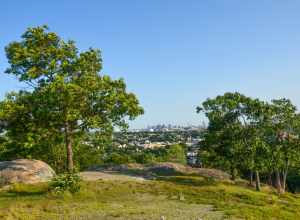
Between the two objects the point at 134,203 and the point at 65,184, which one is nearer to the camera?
the point at 134,203

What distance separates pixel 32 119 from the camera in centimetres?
3753

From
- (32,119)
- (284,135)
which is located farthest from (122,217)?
(284,135)

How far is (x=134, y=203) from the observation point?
28219mm

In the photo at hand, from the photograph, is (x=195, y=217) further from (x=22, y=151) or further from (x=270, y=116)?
(x=22, y=151)

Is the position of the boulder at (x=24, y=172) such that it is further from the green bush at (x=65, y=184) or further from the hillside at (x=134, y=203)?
the green bush at (x=65, y=184)

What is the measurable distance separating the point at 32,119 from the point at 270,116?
87.3 feet

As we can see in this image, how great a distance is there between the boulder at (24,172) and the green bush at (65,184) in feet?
13.7

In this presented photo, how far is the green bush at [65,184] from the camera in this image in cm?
3055

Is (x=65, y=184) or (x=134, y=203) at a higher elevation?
(x=65, y=184)

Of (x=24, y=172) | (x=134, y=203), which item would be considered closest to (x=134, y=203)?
(x=134, y=203)

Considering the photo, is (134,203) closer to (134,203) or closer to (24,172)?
(134,203)

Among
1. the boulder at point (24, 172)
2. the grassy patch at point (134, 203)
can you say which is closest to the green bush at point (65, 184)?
the grassy patch at point (134, 203)

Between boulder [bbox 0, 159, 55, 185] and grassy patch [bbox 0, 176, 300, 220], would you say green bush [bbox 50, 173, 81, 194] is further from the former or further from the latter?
boulder [bbox 0, 159, 55, 185]

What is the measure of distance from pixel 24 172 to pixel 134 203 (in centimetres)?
1334
